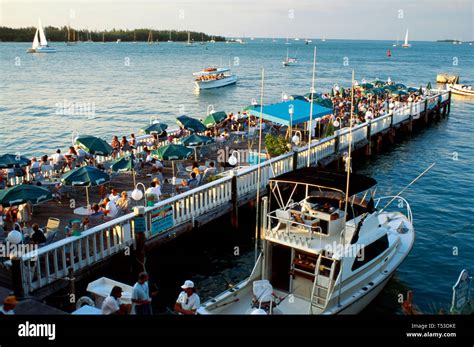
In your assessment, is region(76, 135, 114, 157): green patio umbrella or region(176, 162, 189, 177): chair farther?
region(176, 162, 189, 177): chair

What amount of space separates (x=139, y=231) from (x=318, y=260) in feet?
17.7

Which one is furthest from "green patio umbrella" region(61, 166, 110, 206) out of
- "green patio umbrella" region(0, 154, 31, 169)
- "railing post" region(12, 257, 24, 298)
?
"railing post" region(12, 257, 24, 298)

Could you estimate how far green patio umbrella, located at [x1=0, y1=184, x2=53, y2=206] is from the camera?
→ 14148 mm

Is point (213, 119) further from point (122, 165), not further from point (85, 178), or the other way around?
point (85, 178)

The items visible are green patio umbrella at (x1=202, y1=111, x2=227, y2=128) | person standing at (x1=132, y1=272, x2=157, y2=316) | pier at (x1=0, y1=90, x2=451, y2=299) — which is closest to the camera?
person standing at (x1=132, y1=272, x2=157, y2=316)

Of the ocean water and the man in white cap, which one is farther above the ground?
the man in white cap

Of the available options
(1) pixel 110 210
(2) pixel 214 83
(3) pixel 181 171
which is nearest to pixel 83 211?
(1) pixel 110 210

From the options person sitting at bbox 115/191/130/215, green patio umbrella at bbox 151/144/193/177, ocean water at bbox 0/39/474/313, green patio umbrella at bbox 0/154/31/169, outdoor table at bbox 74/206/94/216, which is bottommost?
ocean water at bbox 0/39/474/313

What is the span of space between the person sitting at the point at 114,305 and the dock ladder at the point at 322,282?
443 centimetres

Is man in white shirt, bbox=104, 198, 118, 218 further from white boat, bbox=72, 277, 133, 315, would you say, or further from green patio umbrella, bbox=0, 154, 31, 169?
green patio umbrella, bbox=0, 154, 31, 169

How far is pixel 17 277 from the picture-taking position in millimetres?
11172

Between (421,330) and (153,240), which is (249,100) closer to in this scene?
(153,240)

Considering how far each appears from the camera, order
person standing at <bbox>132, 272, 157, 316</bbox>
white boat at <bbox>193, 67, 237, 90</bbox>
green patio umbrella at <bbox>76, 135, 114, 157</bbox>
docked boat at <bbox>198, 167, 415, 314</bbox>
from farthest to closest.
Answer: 1. white boat at <bbox>193, 67, 237, 90</bbox>
2. green patio umbrella at <bbox>76, 135, 114, 157</bbox>
3. docked boat at <bbox>198, 167, 415, 314</bbox>
4. person standing at <bbox>132, 272, 157, 316</bbox>

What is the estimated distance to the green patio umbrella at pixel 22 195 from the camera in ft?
46.4
